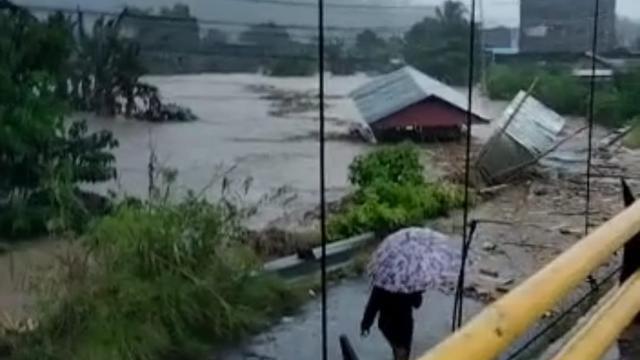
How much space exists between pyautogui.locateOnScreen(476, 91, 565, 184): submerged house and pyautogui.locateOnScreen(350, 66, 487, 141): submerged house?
46.9 inches

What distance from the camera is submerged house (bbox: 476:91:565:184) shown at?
8.64m

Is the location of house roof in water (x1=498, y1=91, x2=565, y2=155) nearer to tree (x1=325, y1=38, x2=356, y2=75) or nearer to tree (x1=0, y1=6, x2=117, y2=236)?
tree (x1=325, y1=38, x2=356, y2=75)

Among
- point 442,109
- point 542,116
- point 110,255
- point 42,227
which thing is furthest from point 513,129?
point 110,255

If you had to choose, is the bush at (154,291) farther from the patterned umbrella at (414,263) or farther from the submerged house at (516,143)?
the submerged house at (516,143)

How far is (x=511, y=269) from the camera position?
525 cm

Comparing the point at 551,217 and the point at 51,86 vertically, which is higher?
the point at 51,86

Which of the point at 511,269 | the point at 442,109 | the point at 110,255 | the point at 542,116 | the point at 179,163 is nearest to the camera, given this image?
the point at 110,255

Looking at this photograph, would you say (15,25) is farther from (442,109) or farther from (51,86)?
(442,109)

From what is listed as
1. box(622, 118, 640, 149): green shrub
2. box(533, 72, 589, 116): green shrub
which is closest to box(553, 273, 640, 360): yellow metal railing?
box(622, 118, 640, 149): green shrub

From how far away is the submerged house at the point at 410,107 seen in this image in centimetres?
1098

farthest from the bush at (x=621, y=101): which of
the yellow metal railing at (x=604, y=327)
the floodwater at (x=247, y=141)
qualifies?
the yellow metal railing at (x=604, y=327)

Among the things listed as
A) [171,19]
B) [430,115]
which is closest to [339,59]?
[430,115]

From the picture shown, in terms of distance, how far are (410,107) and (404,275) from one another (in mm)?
8289

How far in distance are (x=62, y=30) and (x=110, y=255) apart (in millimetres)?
3044
